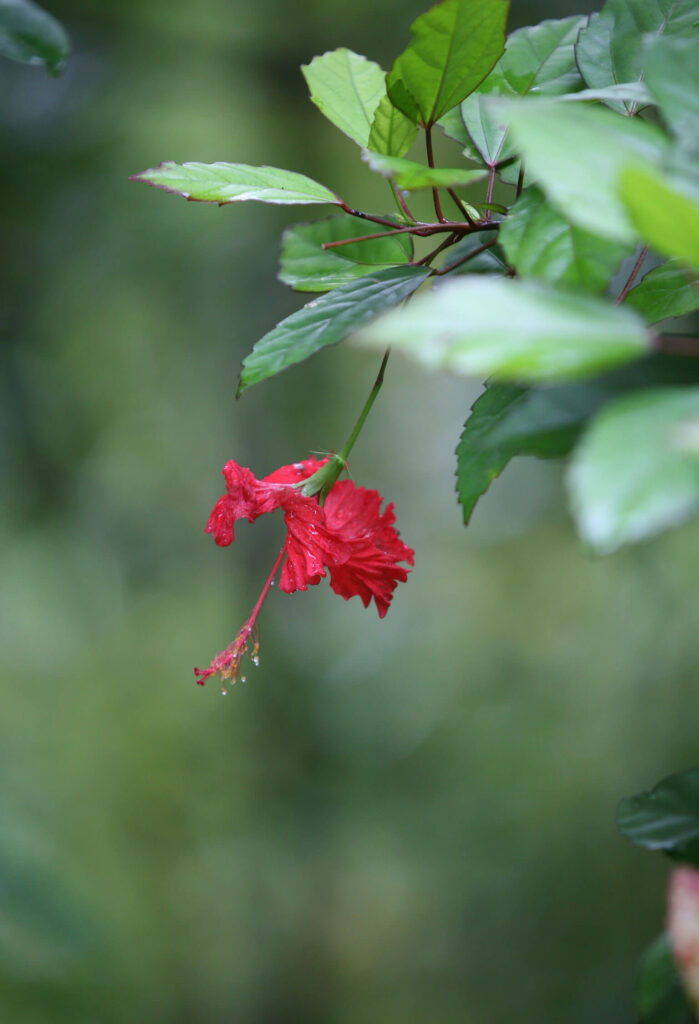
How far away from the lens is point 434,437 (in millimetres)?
2480

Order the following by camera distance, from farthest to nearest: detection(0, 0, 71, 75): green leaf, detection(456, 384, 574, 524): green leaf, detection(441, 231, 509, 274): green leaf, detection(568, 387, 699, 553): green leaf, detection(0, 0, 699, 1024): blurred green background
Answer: detection(0, 0, 699, 1024): blurred green background → detection(0, 0, 71, 75): green leaf → detection(441, 231, 509, 274): green leaf → detection(456, 384, 574, 524): green leaf → detection(568, 387, 699, 553): green leaf

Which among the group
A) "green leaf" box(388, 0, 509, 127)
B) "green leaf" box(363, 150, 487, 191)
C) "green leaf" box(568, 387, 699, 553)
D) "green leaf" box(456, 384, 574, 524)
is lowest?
"green leaf" box(456, 384, 574, 524)

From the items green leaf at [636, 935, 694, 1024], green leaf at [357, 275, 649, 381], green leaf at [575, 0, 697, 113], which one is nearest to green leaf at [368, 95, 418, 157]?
green leaf at [575, 0, 697, 113]

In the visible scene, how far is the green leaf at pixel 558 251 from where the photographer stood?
1.09ft

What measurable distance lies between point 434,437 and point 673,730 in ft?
3.51

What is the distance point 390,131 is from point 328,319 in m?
0.12

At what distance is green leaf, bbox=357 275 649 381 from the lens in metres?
0.21

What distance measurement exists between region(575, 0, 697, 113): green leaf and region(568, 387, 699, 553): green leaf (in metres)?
0.35

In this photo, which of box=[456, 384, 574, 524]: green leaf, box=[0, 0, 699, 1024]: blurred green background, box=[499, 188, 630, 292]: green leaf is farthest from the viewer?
box=[0, 0, 699, 1024]: blurred green background

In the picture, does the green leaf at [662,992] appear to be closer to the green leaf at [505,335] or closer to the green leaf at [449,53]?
the green leaf at [505,335]

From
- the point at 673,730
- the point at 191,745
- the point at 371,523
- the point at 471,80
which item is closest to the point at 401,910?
the point at 191,745

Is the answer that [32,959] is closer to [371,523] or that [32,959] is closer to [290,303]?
[371,523]

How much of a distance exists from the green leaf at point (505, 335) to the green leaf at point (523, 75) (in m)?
0.35

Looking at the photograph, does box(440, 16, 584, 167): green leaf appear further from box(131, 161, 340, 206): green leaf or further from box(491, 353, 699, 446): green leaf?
box(491, 353, 699, 446): green leaf
